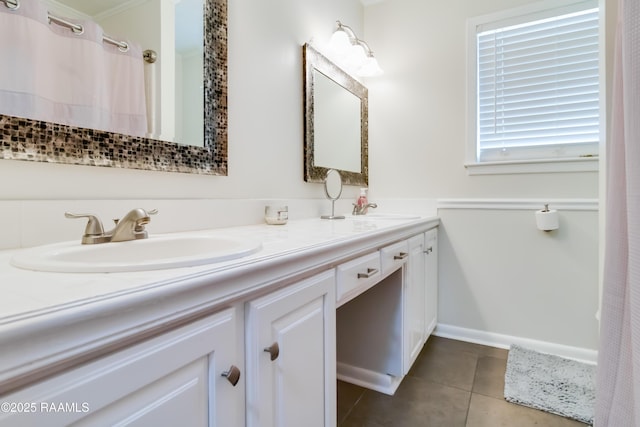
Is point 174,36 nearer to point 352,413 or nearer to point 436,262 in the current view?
point 352,413

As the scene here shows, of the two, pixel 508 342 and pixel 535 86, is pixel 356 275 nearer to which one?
pixel 508 342

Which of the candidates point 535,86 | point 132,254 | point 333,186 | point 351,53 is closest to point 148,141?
point 132,254

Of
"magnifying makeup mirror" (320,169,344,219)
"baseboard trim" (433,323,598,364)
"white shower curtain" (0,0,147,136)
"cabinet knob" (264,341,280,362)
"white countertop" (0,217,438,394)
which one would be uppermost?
"white shower curtain" (0,0,147,136)

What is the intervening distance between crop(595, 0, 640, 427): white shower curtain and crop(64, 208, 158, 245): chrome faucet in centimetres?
102

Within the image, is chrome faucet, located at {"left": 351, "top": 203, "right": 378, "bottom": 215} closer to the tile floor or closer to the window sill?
the window sill

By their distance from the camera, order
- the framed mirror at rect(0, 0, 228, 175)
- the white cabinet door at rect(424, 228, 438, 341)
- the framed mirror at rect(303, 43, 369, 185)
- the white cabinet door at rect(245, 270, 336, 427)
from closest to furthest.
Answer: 1. the white cabinet door at rect(245, 270, 336, 427)
2. the framed mirror at rect(0, 0, 228, 175)
3. the framed mirror at rect(303, 43, 369, 185)
4. the white cabinet door at rect(424, 228, 438, 341)

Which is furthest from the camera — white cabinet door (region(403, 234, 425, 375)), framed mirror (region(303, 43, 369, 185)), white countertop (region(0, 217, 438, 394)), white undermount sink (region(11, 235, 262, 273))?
framed mirror (region(303, 43, 369, 185))

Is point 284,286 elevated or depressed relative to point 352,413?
elevated

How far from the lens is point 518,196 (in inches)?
78.0

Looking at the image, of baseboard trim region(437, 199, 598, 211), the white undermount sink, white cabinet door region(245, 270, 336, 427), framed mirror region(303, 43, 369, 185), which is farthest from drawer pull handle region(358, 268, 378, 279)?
baseboard trim region(437, 199, 598, 211)

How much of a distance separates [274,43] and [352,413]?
1.70m

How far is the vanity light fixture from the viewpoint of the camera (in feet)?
6.45

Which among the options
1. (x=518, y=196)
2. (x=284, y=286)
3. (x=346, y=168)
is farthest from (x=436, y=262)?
(x=284, y=286)

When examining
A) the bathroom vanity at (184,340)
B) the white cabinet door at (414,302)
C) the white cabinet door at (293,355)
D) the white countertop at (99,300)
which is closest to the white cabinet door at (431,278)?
the white cabinet door at (414,302)
